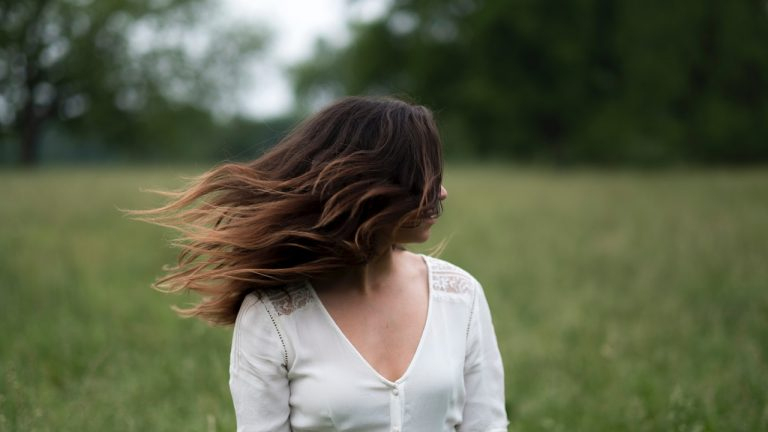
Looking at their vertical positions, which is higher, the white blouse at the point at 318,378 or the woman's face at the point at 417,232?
the woman's face at the point at 417,232

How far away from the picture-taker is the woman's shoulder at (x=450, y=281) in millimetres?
2158

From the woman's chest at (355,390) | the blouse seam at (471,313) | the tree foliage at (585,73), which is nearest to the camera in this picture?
the woman's chest at (355,390)

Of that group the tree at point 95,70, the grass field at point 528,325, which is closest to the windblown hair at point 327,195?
the grass field at point 528,325

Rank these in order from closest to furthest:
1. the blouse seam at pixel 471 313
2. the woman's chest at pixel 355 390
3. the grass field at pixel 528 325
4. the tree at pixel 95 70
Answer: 1. the woman's chest at pixel 355 390
2. the blouse seam at pixel 471 313
3. the grass field at pixel 528 325
4. the tree at pixel 95 70

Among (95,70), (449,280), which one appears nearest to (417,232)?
(449,280)

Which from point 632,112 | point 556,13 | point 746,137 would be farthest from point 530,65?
point 746,137

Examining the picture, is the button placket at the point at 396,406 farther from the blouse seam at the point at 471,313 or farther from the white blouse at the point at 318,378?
the blouse seam at the point at 471,313

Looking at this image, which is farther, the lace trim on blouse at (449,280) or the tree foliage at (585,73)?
the tree foliage at (585,73)

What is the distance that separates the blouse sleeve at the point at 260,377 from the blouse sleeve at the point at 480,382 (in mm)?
569

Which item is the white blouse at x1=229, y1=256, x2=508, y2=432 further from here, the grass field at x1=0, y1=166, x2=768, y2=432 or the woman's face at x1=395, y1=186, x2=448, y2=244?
the grass field at x1=0, y1=166, x2=768, y2=432

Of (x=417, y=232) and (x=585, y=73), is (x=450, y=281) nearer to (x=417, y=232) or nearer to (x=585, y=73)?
(x=417, y=232)

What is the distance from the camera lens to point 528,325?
231 inches

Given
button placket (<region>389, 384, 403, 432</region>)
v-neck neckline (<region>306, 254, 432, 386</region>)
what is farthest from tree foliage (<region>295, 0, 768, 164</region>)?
button placket (<region>389, 384, 403, 432</region>)

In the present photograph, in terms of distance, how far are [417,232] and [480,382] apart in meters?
0.51
